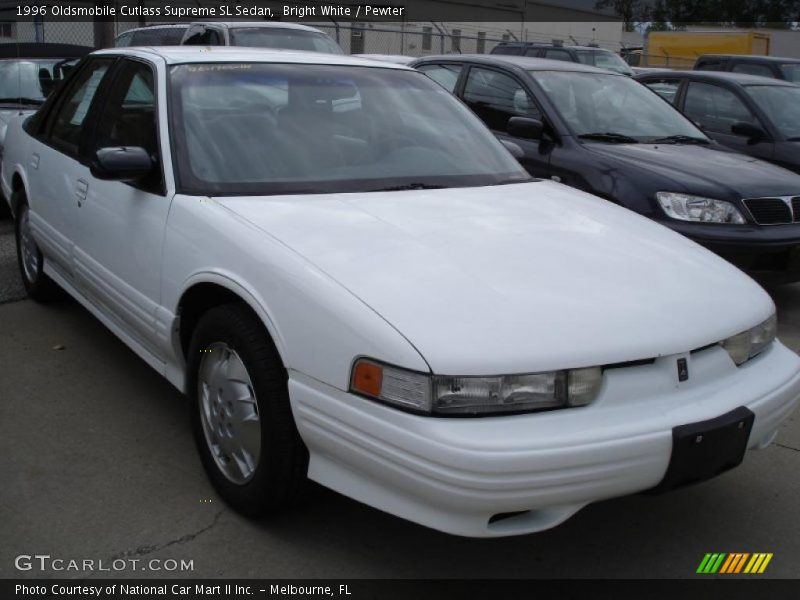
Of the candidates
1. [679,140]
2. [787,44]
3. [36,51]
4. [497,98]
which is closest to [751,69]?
[679,140]

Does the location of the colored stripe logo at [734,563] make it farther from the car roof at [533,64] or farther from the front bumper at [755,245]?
the car roof at [533,64]

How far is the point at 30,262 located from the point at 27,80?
3.58 m

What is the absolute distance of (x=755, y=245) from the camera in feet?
17.7

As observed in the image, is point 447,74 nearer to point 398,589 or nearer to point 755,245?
point 755,245

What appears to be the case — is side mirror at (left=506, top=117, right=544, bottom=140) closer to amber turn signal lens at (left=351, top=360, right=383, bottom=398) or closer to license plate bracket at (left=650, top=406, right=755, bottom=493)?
license plate bracket at (left=650, top=406, right=755, bottom=493)

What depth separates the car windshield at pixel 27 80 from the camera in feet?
26.5

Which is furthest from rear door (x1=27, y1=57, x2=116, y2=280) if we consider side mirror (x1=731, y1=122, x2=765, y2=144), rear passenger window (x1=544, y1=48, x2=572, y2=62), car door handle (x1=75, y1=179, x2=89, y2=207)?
rear passenger window (x1=544, y1=48, x2=572, y2=62)

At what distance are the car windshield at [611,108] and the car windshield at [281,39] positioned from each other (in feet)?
16.8

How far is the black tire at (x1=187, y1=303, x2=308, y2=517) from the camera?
8.93 ft

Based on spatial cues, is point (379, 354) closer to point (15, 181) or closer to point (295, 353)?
point (295, 353)

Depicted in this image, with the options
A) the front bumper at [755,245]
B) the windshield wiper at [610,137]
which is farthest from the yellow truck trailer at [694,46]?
the front bumper at [755,245]

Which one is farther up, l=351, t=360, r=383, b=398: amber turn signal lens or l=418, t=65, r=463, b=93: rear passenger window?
l=418, t=65, r=463, b=93: rear passenger window

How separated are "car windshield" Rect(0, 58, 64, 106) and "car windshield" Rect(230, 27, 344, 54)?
314cm

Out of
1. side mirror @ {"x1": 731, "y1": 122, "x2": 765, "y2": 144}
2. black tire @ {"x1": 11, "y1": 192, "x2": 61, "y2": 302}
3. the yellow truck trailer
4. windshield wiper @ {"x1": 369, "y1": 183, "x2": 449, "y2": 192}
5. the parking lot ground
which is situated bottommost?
the parking lot ground
